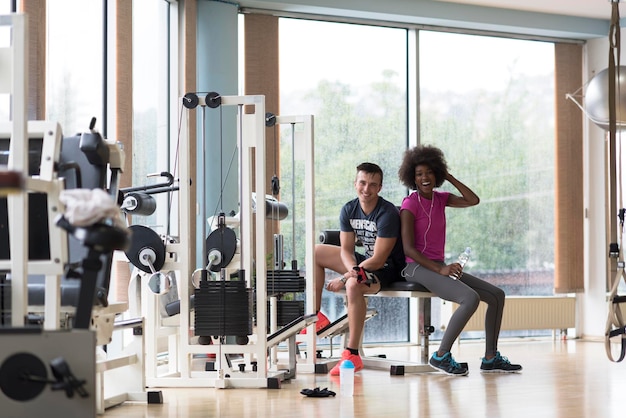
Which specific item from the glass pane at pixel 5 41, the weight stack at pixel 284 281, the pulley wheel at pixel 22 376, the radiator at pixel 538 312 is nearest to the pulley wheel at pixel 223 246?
the weight stack at pixel 284 281

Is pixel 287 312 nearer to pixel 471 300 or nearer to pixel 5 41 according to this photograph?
pixel 471 300

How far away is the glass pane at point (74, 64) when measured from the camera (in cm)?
538

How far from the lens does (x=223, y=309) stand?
4609 mm

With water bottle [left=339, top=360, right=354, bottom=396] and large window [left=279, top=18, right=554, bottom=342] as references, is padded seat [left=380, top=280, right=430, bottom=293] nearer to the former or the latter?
water bottle [left=339, top=360, right=354, bottom=396]

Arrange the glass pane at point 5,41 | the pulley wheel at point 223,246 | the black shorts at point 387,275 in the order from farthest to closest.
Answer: the black shorts at point 387,275 → the pulley wheel at point 223,246 → the glass pane at point 5,41

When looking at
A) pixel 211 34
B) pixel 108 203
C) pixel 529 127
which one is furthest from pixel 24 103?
pixel 529 127

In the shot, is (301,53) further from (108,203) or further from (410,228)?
(108,203)

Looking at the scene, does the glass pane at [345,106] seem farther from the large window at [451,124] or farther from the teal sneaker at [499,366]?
the teal sneaker at [499,366]

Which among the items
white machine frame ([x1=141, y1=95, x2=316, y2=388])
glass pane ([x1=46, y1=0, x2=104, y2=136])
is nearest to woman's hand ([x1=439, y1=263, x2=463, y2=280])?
white machine frame ([x1=141, y1=95, x2=316, y2=388])

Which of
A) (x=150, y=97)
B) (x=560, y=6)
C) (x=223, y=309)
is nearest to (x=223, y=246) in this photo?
(x=223, y=309)

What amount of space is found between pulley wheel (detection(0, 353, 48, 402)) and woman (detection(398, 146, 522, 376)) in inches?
118

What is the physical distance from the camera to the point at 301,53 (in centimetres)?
741

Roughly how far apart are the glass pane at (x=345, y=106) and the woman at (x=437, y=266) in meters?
1.82

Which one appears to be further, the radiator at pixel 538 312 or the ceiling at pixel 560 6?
the radiator at pixel 538 312
